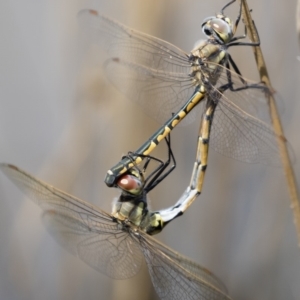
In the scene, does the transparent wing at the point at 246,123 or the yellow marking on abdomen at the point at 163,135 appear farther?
the yellow marking on abdomen at the point at 163,135

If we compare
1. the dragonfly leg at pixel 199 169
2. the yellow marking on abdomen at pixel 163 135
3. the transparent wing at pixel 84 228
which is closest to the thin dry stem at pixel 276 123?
the dragonfly leg at pixel 199 169

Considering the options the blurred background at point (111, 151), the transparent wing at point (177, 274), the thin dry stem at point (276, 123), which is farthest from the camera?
the blurred background at point (111, 151)

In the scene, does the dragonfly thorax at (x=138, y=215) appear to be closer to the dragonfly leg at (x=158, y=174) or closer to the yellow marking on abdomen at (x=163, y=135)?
the dragonfly leg at (x=158, y=174)

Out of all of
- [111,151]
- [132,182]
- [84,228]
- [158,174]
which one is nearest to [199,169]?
[158,174]

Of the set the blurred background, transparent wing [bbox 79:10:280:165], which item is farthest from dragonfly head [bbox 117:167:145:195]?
the blurred background

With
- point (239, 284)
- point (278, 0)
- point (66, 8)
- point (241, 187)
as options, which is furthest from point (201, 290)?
point (66, 8)

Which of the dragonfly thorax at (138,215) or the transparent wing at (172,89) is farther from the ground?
the transparent wing at (172,89)

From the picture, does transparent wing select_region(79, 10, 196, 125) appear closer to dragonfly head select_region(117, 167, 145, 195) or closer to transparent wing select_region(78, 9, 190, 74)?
transparent wing select_region(78, 9, 190, 74)

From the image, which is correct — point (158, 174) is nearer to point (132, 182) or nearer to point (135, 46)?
point (132, 182)
